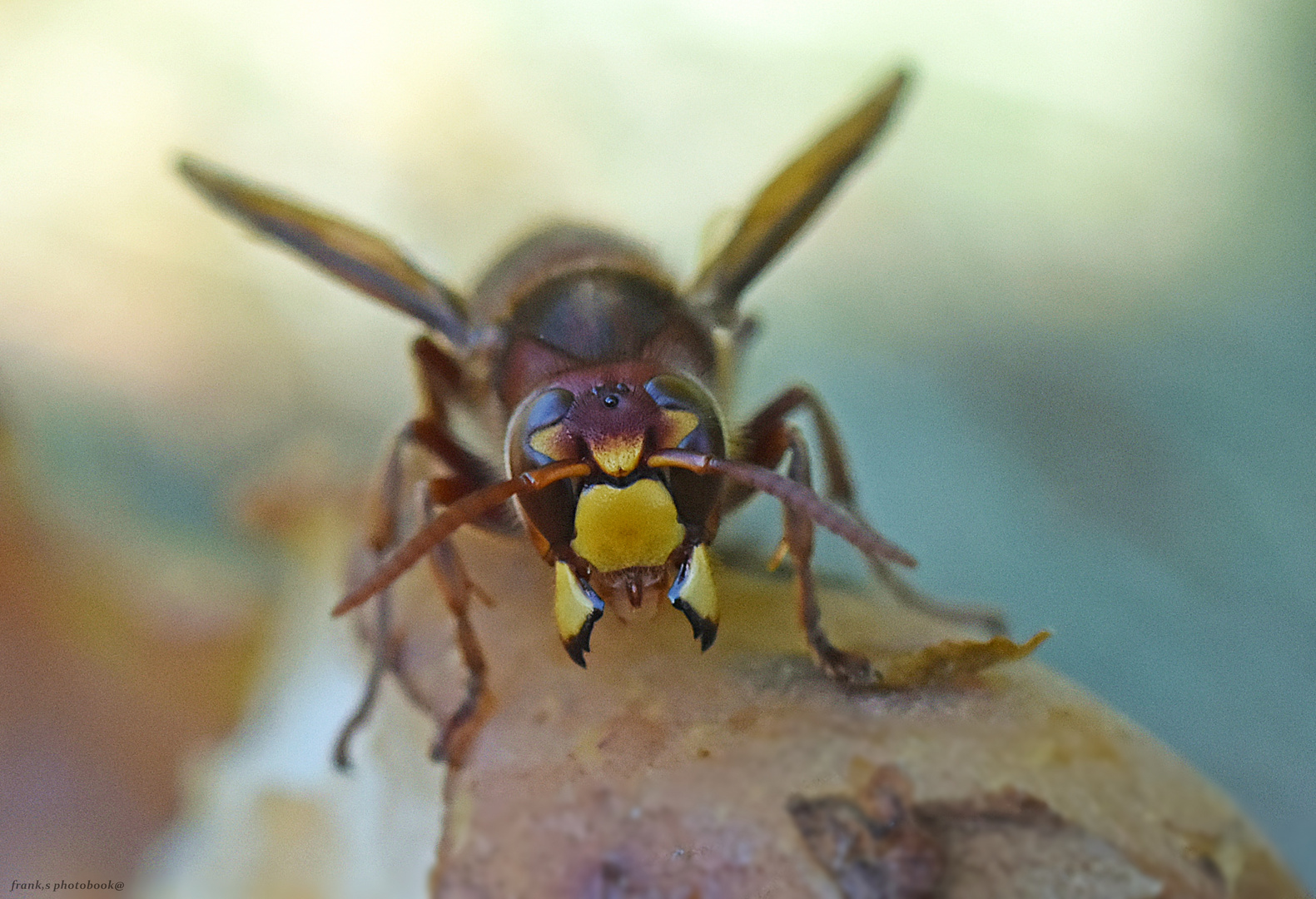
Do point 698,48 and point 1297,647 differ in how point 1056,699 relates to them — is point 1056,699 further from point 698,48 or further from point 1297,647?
point 698,48

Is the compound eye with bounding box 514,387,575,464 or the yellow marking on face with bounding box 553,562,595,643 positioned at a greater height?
the compound eye with bounding box 514,387,575,464

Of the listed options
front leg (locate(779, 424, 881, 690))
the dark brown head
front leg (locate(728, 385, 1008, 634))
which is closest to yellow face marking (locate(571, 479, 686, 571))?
the dark brown head

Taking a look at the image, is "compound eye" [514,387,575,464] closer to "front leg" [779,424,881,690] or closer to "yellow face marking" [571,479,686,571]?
"yellow face marking" [571,479,686,571]

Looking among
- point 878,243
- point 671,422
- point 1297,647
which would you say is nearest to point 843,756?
point 671,422

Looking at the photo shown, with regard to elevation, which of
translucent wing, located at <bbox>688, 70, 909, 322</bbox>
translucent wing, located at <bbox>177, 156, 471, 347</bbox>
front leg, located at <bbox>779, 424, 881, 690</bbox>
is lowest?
translucent wing, located at <bbox>177, 156, 471, 347</bbox>

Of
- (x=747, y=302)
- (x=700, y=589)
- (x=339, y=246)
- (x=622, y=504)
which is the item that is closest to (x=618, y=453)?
(x=622, y=504)

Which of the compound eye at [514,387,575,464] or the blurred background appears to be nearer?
the compound eye at [514,387,575,464]

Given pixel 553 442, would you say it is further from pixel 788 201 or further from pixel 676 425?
pixel 788 201
